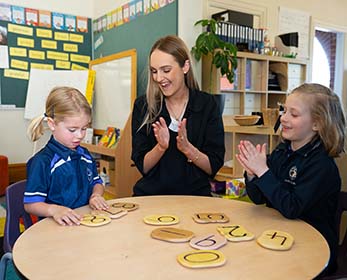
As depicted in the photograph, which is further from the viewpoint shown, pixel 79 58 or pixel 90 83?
pixel 79 58

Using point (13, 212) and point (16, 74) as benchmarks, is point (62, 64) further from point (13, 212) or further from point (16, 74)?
point (13, 212)

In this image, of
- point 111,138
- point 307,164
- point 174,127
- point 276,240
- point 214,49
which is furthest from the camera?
point 111,138

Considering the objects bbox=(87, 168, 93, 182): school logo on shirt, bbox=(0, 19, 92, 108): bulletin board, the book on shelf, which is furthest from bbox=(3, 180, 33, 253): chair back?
bbox=(0, 19, 92, 108): bulletin board

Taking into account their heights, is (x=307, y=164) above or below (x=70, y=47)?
below

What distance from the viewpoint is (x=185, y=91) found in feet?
5.32

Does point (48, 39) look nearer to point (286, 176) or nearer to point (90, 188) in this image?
point (90, 188)

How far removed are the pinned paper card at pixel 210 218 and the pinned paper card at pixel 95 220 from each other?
0.88ft

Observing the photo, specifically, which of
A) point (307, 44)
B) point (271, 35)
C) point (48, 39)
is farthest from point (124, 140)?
point (307, 44)

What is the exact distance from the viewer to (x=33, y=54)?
14.1ft

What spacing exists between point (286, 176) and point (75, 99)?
2.73ft

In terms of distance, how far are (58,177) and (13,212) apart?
24 cm

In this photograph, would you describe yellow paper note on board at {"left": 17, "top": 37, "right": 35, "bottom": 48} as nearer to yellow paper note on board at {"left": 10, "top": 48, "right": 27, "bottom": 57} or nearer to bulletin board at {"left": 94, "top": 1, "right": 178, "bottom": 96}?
yellow paper note on board at {"left": 10, "top": 48, "right": 27, "bottom": 57}

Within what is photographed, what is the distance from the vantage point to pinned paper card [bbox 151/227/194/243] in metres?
0.92

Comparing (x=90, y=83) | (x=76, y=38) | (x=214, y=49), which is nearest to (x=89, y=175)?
(x=214, y=49)
